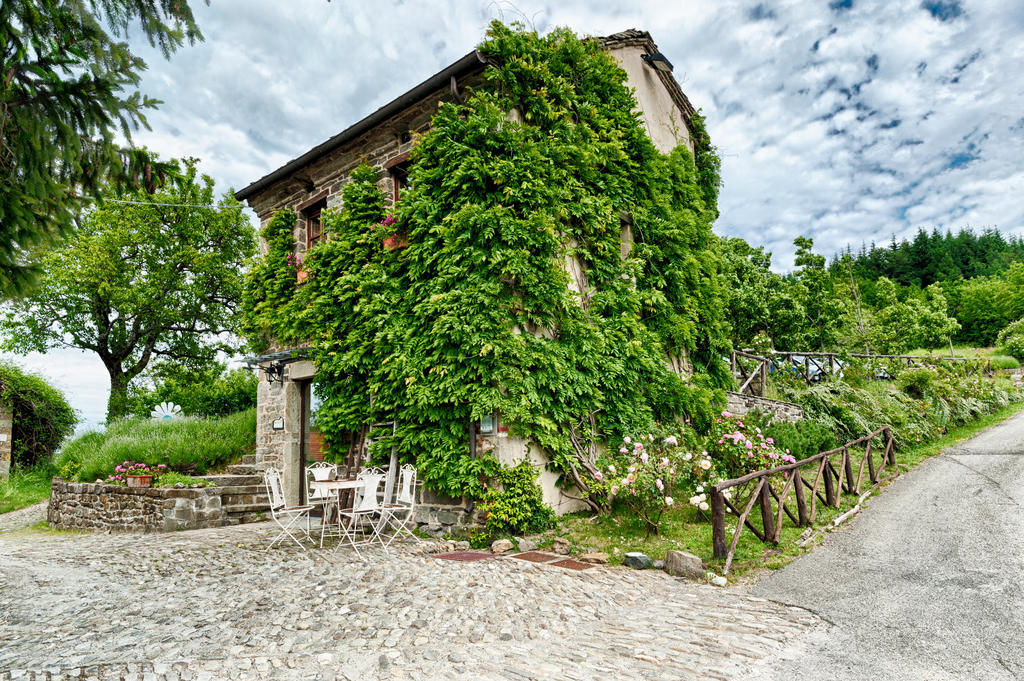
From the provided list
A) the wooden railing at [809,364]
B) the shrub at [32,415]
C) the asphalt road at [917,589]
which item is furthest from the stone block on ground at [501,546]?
the shrub at [32,415]

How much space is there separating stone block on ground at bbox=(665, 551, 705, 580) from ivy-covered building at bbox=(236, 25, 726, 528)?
2.08 meters

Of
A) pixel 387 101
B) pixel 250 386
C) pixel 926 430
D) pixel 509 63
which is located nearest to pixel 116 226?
pixel 250 386

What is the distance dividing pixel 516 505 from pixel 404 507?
1.30m

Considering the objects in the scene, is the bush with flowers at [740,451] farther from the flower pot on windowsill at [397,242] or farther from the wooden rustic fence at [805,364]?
the flower pot on windowsill at [397,242]

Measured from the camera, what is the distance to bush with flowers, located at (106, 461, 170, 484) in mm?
9453

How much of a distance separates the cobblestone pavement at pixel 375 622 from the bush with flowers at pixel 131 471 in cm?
351

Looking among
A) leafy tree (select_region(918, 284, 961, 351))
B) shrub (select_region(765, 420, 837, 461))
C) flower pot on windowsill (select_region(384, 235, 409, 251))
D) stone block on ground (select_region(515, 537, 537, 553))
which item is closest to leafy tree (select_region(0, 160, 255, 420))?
flower pot on windowsill (select_region(384, 235, 409, 251))

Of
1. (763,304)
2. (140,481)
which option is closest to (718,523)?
(140,481)

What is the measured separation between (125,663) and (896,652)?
15.1 ft

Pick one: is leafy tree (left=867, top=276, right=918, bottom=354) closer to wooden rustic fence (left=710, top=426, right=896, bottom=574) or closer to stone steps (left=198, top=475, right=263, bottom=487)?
wooden rustic fence (left=710, top=426, right=896, bottom=574)

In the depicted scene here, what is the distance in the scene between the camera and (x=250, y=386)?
51.2 ft

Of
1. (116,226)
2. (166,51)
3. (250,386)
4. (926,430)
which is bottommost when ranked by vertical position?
(926,430)

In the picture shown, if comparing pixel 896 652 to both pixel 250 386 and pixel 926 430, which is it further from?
pixel 250 386

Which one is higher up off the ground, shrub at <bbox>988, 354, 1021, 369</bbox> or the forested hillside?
the forested hillside
